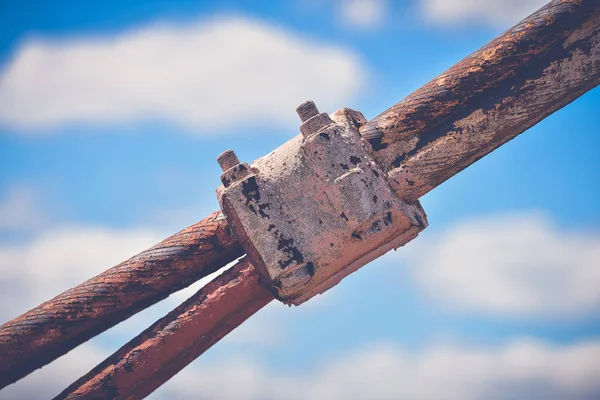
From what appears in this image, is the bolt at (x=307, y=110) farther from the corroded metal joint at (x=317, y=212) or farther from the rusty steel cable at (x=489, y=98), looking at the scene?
the rusty steel cable at (x=489, y=98)

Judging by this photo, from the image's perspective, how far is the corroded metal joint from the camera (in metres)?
3.29

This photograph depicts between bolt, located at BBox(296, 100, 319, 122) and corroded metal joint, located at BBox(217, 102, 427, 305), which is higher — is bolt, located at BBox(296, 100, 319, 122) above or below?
above

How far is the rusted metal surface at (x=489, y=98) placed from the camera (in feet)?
10.9

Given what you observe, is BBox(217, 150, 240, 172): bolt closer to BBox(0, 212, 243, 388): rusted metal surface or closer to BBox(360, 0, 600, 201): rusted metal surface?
BBox(0, 212, 243, 388): rusted metal surface

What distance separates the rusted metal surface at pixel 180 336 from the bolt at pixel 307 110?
0.86 meters

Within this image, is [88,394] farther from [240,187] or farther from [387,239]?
[387,239]

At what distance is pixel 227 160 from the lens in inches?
140

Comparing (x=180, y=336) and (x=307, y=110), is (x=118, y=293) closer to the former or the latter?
(x=180, y=336)

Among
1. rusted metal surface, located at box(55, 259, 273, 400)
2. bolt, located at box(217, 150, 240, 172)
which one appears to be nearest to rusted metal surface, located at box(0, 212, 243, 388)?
rusted metal surface, located at box(55, 259, 273, 400)

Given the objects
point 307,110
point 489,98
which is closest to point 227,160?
point 307,110

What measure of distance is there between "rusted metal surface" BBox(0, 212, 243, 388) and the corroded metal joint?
309 mm

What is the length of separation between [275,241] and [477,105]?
Result: 1263mm

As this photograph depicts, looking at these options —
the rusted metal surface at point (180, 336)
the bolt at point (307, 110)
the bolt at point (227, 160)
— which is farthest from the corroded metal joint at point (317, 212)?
the rusted metal surface at point (180, 336)

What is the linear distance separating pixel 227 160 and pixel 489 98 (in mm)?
1409
